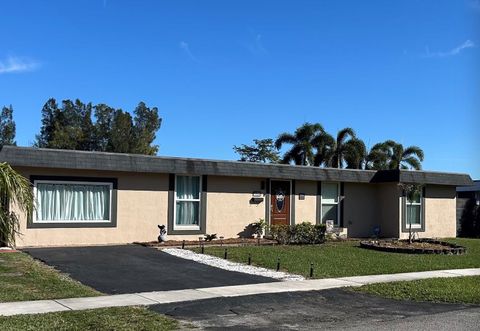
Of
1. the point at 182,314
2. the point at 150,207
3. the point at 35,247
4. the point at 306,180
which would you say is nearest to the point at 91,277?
the point at 182,314

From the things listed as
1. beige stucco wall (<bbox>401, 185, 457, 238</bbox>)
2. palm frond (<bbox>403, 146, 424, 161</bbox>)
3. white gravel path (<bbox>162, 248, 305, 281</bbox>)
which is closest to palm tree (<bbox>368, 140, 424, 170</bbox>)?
palm frond (<bbox>403, 146, 424, 161</bbox>)

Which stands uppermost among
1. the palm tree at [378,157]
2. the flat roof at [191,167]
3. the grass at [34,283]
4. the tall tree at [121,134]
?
the tall tree at [121,134]

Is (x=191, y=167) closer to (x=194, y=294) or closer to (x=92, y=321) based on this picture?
(x=194, y=294)

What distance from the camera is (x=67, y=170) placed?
17.8 meters

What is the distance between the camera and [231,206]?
21.1 metres

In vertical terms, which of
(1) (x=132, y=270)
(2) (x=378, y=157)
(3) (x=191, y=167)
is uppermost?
(2) (x=378, y=157)

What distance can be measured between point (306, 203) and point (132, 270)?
1088 centimetres

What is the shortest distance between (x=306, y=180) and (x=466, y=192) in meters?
15.4

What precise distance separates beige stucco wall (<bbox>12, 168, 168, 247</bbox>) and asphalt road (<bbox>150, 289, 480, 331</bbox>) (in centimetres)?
892

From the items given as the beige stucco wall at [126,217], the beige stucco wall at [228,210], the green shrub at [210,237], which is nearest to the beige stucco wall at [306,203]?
the beige stucco wall at [228,210]

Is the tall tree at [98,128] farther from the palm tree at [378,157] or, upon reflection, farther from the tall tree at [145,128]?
the palm tree at [378,157]

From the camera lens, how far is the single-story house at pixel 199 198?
17531mm

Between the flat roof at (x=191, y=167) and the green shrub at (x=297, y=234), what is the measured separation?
7.15 feet

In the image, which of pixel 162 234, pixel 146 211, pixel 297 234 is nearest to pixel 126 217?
pixel 146 211
